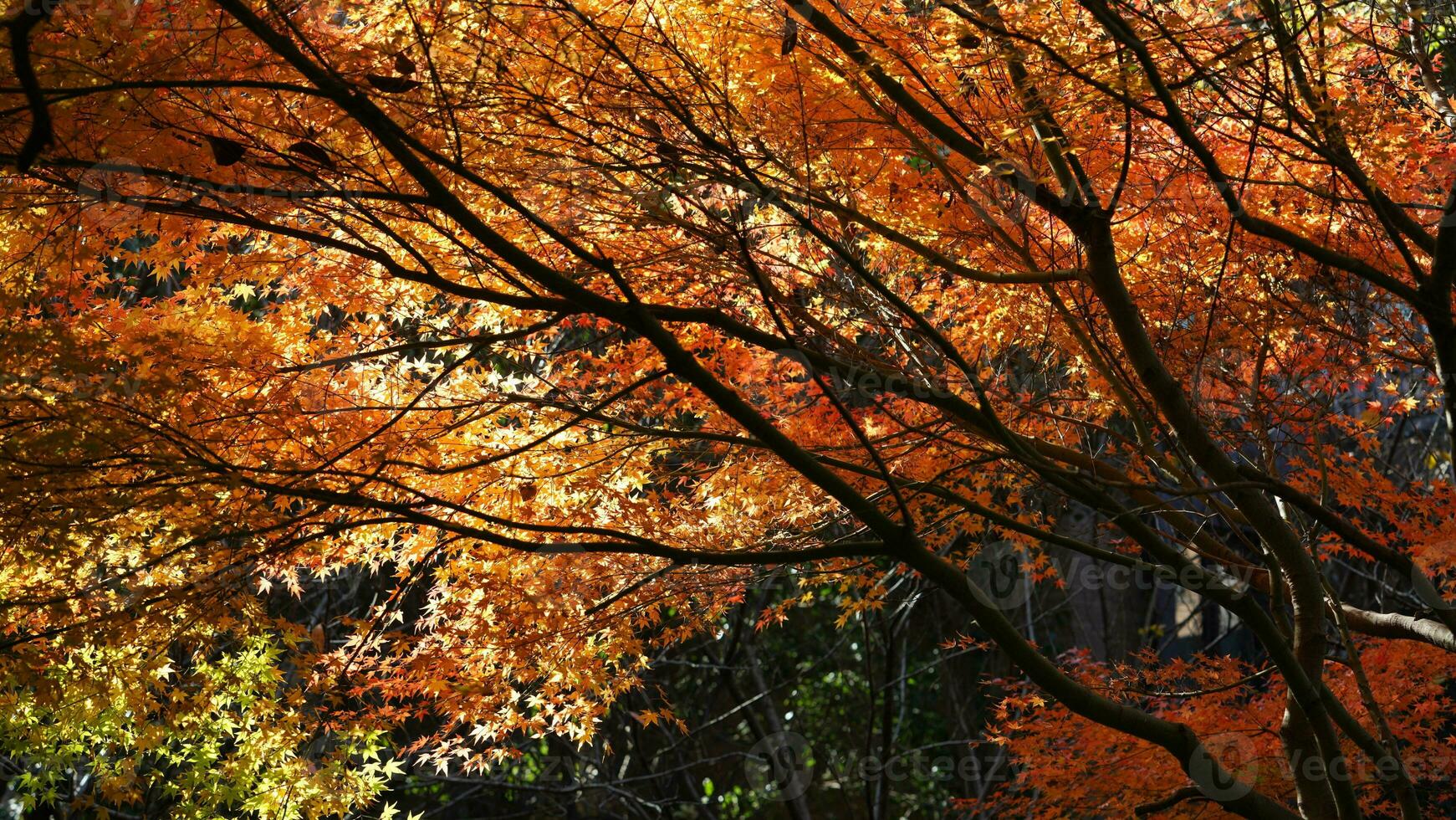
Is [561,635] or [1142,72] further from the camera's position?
[561,635]

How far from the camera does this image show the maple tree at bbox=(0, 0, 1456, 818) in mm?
3279

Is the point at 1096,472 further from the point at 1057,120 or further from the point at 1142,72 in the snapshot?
the point at 1142,72

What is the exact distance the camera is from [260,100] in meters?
3.65

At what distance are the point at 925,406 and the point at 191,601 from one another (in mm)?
3423

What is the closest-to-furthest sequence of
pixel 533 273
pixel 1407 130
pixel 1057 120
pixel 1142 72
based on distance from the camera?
pixel 533 273 < pixel 1142 72 < pixel 1057 120 < pixel 1407 130

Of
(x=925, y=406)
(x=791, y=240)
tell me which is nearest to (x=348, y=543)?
(x=791, y=240)

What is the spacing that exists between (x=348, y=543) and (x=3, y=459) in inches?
78.4

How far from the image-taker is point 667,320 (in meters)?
3.47

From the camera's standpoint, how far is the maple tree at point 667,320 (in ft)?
10.8

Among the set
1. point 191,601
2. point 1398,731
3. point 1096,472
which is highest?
point 191,601

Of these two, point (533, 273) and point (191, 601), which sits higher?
point (533, 273)

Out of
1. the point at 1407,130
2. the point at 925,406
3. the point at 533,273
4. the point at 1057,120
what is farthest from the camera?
the point at 925,406

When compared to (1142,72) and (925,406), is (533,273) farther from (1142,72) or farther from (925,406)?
(925,406)

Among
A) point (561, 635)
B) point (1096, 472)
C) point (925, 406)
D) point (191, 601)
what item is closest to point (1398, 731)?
point (1096, 472)
